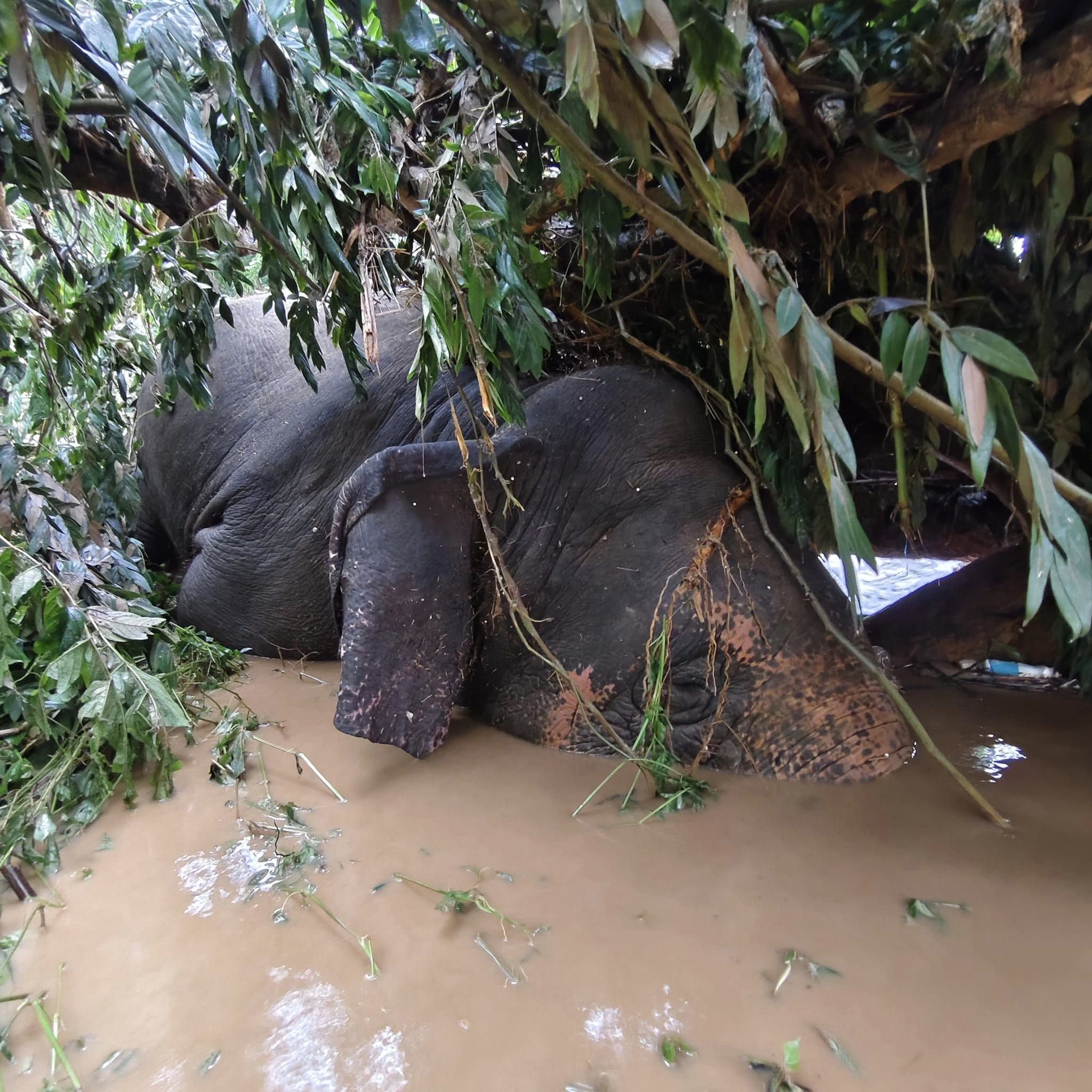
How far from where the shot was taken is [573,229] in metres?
2.91

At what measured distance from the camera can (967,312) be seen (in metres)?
2.14

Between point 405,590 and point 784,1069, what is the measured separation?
154 cm

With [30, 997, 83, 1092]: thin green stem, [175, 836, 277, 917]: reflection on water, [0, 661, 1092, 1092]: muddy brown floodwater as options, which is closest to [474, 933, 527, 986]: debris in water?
[0, 661, 1092, 1092]: muddy brown floodwater

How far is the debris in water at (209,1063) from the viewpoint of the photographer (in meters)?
1.31

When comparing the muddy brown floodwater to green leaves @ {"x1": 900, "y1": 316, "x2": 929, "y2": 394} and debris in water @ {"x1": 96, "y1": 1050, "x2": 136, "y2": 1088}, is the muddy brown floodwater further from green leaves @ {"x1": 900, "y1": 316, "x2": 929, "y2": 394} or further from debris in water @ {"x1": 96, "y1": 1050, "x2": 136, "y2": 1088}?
green leaves @ {"x1": 900, "y1": 316, "x2": 929, "y2": 394}

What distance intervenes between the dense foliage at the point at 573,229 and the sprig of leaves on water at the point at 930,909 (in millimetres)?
704

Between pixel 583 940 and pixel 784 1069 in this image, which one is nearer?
pixel 784 1069

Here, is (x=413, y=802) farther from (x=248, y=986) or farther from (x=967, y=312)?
(x=967, y=312)

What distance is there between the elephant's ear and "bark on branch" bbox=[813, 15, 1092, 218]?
1223 millimetres

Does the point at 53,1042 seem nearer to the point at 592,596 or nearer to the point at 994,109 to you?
the point at 592,596

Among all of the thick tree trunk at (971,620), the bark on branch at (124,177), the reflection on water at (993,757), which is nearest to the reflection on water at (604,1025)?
the reflection on water at (993,757)

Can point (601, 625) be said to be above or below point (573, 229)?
below

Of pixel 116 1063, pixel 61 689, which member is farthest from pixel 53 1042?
pixel 61 689

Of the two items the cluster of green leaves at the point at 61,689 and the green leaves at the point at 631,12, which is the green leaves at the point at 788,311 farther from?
the cluster of green leaves at the point at 61,689
